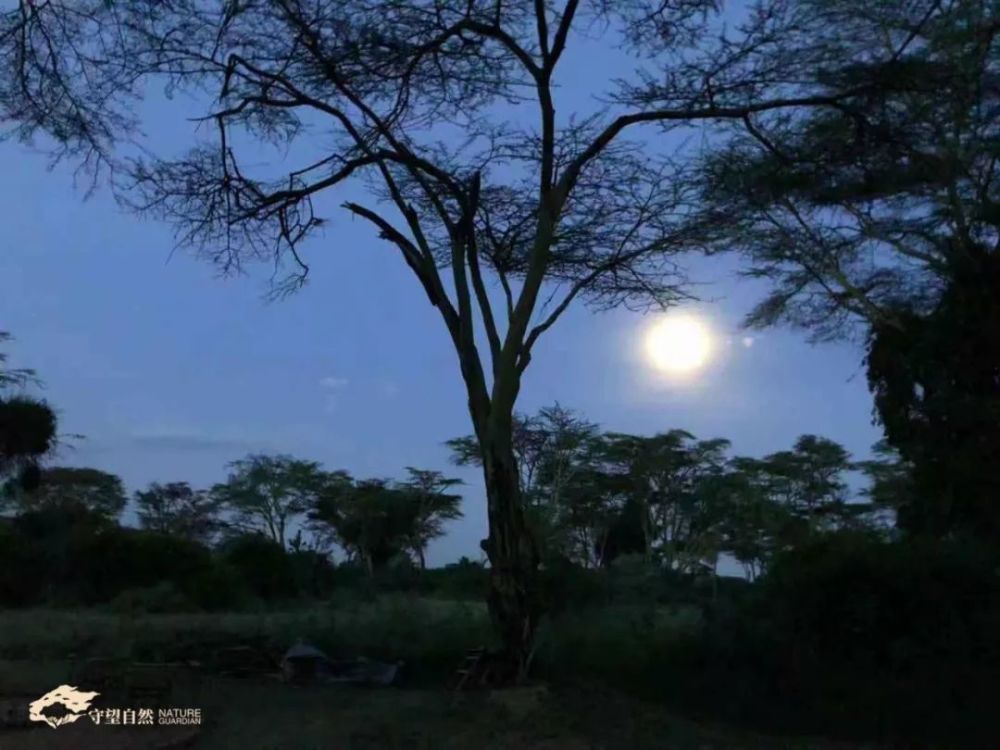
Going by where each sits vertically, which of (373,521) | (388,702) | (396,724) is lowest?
(396,724)

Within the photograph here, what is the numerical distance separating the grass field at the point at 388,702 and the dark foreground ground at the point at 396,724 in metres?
0.01

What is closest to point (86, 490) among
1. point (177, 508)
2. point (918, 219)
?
point (177, 508)

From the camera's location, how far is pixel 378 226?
1108cm

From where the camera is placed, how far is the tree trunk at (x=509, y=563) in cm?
986

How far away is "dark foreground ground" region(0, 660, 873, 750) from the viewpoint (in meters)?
7.82

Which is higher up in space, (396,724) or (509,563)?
(509,563)

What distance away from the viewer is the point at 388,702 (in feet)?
29.8

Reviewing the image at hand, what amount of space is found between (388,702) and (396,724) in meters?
0.77

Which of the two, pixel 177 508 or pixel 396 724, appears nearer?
pixel 396 724

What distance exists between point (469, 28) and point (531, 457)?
935 inches

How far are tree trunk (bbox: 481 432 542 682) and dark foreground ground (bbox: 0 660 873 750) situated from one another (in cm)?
53

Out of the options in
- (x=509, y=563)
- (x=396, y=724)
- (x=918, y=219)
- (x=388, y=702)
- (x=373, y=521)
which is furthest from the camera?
(x=373, y=521)

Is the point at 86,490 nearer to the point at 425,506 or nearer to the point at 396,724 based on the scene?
the point at 425,506

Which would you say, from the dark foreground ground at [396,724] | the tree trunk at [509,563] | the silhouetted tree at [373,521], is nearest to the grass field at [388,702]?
the dark foreground ground at [396,724]
